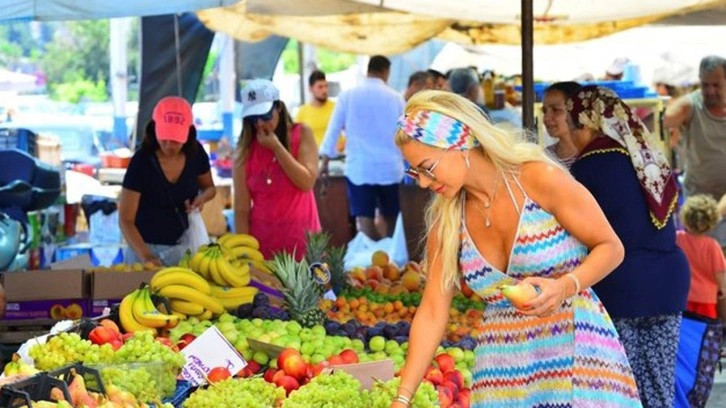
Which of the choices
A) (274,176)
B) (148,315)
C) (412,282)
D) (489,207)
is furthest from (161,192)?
(489,207)

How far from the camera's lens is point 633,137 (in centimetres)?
595

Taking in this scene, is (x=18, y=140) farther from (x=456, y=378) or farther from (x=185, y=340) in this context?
(x=456, y=378)

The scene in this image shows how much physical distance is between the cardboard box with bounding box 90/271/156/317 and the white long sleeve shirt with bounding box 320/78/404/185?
561 centimetres

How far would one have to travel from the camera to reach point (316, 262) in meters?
6.91

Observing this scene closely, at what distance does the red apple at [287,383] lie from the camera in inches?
204

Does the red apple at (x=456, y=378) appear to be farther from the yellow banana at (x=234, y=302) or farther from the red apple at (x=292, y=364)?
the yellow banana at (x=234, y=302)

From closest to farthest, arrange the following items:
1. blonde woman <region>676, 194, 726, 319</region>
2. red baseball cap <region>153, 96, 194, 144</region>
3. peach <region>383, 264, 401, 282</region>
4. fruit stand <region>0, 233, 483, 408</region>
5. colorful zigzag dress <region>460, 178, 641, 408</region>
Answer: colorful zigzag dress <region>460, 178, 641, 408</region>, fruit stand <region>0, 233, 483, 408</region>, red baseball cap <region>153, 96, 194, 144</region>, peach <region>383, 264, 401, 282</region>, blonde woman <region>676, 194, 726, 319</region>

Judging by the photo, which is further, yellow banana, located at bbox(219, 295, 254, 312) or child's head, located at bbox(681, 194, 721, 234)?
child's head, located at bbox(681, 194, 721, 234)

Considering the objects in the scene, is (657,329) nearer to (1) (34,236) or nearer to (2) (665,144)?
(1) (34,236)

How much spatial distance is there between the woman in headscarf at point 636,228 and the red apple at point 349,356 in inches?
46.5

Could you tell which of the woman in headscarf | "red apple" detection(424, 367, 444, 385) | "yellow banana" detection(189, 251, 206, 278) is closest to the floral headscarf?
the woman in headscarf

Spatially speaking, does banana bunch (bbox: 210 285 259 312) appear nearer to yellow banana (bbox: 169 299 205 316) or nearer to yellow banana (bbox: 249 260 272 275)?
yellow banana (bbox: 169 299 205 316)

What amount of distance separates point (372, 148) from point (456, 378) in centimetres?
703

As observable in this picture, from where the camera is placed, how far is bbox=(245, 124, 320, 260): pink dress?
7.95 m
